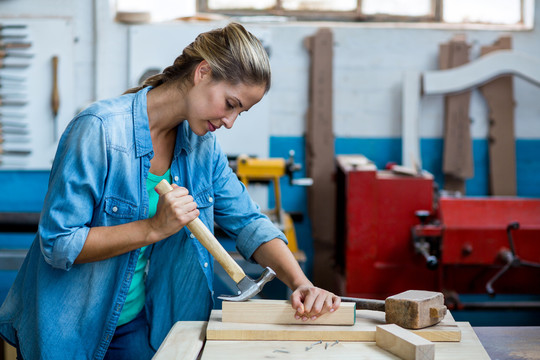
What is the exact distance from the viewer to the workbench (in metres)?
1.05

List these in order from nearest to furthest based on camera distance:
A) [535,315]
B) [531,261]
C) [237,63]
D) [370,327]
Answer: [370,327], [237,63], [531,261], [535,315]

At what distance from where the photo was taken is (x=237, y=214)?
4.79 ft

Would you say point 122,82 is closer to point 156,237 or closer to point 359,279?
point 359,279

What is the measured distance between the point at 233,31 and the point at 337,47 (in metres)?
2.20

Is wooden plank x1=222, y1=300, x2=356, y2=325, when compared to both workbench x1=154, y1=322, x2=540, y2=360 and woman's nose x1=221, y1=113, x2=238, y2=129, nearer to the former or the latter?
workbench x1=154, y1=322, x2=540, y2=360

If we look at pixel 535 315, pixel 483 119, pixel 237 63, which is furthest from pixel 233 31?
pixel 535 315

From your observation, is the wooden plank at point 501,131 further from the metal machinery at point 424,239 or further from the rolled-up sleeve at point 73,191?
the rolled-up sleeve at point 73,191

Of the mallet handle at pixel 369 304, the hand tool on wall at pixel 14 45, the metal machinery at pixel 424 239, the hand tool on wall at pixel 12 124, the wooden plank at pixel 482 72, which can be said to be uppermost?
the hand tool on wall at pixel 14 45

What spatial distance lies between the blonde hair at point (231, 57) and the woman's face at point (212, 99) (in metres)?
0.02

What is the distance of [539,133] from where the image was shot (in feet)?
11.2

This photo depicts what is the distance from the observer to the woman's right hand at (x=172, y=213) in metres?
1.15

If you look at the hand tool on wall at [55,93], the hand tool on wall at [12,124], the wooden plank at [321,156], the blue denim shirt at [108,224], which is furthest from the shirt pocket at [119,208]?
the hand tool on wall at [12,124]

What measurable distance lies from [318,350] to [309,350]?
2 cm

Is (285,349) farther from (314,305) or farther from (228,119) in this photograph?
(228,119)
